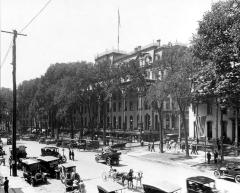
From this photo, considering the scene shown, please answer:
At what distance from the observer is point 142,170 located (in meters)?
34.2

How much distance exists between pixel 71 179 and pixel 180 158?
19.0m

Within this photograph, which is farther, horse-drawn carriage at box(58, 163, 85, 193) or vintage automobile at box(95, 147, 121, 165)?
vintage automobile at box(95, 147, 121, 165)

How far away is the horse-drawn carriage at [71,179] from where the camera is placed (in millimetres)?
23922

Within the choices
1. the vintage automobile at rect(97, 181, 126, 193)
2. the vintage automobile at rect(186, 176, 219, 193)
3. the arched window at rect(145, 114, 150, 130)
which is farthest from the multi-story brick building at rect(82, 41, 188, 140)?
the vintage automobile at rect(97, 181, 126, 193)

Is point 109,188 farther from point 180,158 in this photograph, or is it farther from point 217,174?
point 180,158

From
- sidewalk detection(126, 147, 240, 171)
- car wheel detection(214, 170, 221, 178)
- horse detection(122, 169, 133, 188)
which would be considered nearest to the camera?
horse detection(122, 169, 133, 188)

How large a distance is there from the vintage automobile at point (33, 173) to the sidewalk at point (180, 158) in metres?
15.8

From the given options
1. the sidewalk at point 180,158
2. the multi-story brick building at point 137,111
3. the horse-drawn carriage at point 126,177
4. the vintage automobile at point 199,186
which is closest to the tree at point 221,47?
the sidewalk at point 180,158

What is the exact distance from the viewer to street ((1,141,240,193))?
26433 mm

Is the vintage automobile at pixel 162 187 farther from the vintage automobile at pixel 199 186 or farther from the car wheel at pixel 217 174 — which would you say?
the car wheel at pixel 217 174

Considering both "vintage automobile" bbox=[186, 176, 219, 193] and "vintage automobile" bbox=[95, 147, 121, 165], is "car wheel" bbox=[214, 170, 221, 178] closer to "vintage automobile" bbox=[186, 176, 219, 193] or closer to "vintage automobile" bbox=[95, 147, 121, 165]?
"vintage automobile" bbox=[186, 176, 219, 193]

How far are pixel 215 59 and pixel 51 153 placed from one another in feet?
75.9

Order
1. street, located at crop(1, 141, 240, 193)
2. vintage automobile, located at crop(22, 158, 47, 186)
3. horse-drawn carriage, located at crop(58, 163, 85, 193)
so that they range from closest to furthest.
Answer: horse-drawn carriage, located at crop(58, 163, 85, 193)
street, located at crop(1, 141, 240, 193)
vintage automobile, located at crop(22, 158, 47, 186)

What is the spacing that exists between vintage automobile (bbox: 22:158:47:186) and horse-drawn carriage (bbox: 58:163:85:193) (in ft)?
5.79
